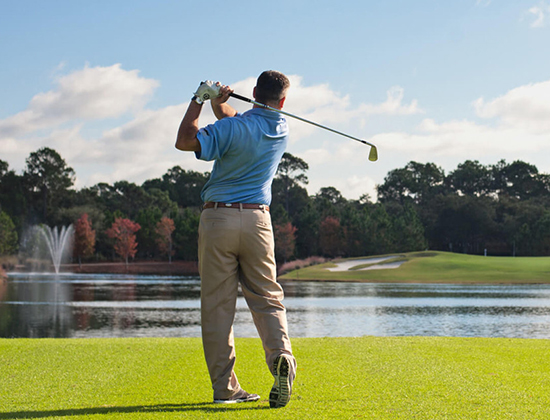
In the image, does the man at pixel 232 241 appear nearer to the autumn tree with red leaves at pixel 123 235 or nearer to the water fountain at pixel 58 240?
the water fountain at pixel 58 240

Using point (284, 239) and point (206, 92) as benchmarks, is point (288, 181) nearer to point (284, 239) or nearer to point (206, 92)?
point (284, 239)

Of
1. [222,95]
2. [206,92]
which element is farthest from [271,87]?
[206,92]

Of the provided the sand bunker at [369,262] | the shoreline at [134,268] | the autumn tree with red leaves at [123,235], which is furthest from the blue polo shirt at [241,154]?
the autumn tree with red leaves at [123,235]

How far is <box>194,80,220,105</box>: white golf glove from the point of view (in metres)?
3.93

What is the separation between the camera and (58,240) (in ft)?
220

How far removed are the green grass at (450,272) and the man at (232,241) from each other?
3748cm

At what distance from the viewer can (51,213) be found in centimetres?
7038

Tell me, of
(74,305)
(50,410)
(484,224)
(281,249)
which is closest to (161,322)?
(74,305)

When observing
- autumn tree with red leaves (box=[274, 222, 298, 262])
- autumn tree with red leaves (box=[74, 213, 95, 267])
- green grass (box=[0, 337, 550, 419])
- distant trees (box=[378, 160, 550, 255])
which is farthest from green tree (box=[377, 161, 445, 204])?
green grass (box=[0, 337, 550, 419])

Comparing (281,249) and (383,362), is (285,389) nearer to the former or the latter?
(383,362)

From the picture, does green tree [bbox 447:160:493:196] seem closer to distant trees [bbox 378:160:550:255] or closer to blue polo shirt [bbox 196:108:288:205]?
distant trees [bbox 378:160:550:255]

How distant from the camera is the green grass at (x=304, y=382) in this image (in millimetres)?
3607

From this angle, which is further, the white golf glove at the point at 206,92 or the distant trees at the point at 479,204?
the distant trees at the point at 479,204

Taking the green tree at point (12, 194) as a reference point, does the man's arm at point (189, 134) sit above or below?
below
